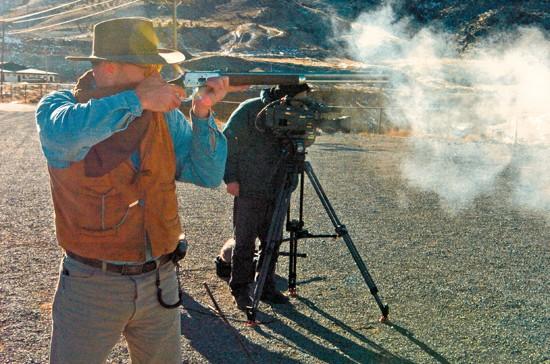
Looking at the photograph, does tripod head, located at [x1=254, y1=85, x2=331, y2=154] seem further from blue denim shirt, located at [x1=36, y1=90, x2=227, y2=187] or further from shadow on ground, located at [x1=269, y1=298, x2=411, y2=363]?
blue denim shirt, located at [x1=36, y1=90, x2=227, y2=187]

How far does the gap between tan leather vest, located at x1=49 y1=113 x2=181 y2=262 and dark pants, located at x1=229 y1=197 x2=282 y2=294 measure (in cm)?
268

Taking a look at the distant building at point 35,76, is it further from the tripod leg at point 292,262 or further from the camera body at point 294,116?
the camera body at point 294,116

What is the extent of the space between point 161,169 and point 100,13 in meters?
109

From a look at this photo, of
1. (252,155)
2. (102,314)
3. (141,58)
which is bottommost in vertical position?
(102,314)

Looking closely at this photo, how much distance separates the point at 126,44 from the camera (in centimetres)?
273

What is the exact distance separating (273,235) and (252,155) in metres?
0.70

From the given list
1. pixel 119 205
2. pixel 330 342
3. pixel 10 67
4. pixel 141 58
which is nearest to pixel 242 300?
pixel 330 342

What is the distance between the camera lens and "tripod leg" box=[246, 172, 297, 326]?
504 centimetres

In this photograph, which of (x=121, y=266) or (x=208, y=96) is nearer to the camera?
(x=121, y=266)

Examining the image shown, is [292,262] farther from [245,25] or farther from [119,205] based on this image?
[245,25]

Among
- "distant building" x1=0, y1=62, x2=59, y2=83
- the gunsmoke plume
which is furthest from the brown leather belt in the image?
"distant building" x1=0, y1=62, x2=59, y2=83

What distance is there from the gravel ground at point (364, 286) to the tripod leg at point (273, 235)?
0.78ft

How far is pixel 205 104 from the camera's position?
299 centimetres

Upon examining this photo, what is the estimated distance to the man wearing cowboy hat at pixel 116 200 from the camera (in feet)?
8.50
